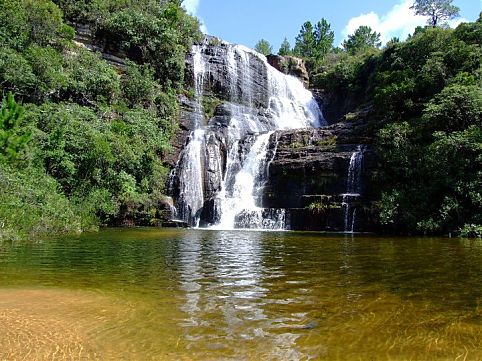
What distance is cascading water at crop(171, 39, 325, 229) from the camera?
2558 cm

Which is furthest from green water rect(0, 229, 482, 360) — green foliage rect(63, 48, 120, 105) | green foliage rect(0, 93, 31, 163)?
green foliage rect(63, 48, 120, 105)

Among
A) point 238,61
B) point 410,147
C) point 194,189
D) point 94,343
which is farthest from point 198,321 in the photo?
point 238,61

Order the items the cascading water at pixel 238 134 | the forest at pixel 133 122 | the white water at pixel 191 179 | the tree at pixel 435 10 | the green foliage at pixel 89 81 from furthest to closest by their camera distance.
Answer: the tree at pixel 435 10, the green foliage at pixel 89 81, the white water at pixel 191 179, the cascading water at pixel 238 134, the forest at pixel 133 122

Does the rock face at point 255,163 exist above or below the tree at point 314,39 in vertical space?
below

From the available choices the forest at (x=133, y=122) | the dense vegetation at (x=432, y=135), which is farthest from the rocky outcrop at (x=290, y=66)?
the dense vegetation at (x=432, y=135)

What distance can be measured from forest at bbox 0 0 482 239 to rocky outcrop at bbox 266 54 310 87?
10.6m

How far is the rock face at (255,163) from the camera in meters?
23.3

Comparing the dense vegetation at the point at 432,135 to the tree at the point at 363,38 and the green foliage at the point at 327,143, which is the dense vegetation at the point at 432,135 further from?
the tree at the point at 363,38

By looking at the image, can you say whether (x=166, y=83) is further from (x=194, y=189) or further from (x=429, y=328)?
(x=429, y=328)

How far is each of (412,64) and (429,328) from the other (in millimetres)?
29434

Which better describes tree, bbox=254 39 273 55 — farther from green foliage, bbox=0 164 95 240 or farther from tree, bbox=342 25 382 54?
green foliage, bbox=0 164 95 240

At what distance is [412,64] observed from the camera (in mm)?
30062

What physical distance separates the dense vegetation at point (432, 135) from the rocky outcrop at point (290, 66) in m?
14.5

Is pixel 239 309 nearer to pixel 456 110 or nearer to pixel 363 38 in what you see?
pixel 456 110
